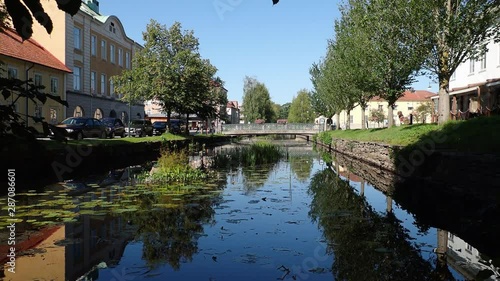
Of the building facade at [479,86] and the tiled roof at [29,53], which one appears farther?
the tiled roof at [29,53]

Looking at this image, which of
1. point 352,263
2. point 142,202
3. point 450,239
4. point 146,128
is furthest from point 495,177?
point 146,128

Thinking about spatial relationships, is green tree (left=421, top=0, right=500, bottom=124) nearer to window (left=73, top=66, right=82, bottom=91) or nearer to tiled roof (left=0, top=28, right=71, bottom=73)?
tiled roof (left=0, top=28, right=71, bottom=73)

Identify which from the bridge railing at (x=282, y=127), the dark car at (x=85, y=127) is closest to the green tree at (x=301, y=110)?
the bridge railing at (x=282, y=127)

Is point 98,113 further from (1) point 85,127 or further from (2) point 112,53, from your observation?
(1) point 85,127

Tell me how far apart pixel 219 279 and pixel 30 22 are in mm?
4766

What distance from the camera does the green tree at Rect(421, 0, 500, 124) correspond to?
64.5 ft

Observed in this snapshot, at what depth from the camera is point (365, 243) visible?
25.6 ft

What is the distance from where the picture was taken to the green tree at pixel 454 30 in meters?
19.7

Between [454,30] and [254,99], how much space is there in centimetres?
7666

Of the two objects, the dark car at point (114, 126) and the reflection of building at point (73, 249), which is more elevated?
the dark car at point (114, 126)

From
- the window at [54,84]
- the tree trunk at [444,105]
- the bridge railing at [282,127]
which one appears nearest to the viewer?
the tree trunk at [444,105]

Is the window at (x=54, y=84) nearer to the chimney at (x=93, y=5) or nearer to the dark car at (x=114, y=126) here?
the dark car at (x=114, y=126)

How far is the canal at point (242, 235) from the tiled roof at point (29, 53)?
2062cm

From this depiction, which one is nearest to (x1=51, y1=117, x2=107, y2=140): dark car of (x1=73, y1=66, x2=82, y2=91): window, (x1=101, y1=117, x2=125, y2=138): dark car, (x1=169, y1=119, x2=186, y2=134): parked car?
(x1=101, y1=117, x2=125, y2=138): dark car
